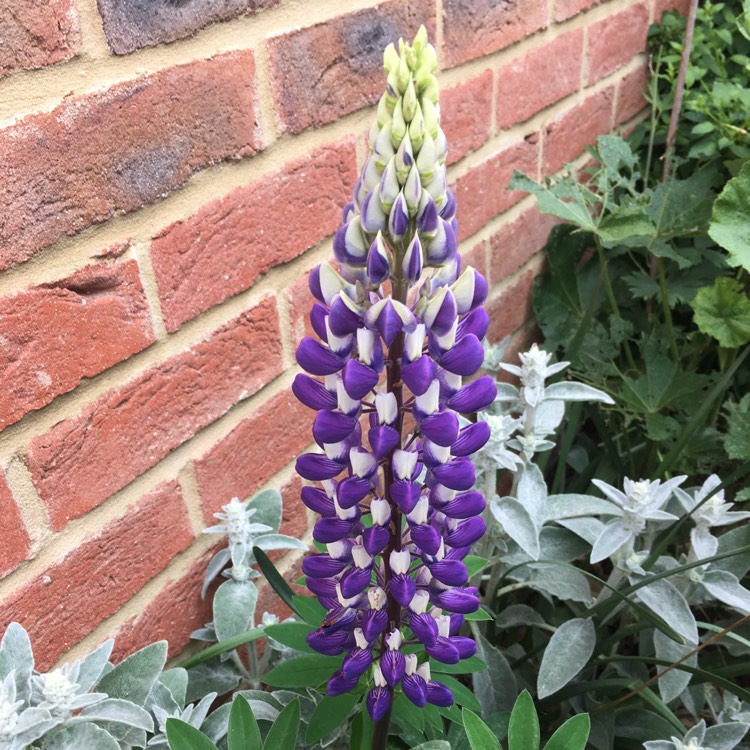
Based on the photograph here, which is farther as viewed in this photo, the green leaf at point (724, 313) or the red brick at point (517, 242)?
the red brick at point (517, 242)

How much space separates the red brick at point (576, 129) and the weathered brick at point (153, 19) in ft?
2.56

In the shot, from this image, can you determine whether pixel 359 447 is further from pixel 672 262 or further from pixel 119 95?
pixel 672 262

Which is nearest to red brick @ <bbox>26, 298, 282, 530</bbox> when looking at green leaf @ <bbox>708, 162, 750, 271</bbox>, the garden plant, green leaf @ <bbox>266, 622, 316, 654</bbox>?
the garden plant

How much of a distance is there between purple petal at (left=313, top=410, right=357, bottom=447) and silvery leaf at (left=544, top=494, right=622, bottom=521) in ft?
1.55

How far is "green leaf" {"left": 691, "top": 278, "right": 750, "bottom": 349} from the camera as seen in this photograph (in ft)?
3.82

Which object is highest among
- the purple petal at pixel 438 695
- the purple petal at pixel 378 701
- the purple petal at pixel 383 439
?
the purple petal at pixel 383 439

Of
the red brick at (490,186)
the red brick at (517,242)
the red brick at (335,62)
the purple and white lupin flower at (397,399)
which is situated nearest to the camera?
the purple and white lupin flower at (397,399)

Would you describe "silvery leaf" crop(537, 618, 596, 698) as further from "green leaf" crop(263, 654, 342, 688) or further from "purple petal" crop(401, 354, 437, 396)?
"purple petal" crop(401, 354, 437, 396)

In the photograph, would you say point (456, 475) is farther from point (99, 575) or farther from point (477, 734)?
point (99, 575)

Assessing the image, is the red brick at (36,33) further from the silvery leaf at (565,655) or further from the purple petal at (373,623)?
the silvery leaf at (565,655)

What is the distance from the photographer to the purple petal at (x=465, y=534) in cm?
58

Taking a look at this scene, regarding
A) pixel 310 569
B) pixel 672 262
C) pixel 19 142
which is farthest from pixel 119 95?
pixel 672 262

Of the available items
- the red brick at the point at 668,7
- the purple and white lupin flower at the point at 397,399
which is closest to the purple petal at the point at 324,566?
the purple and white lupin flower at the point at 397,399

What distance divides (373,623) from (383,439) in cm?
16
